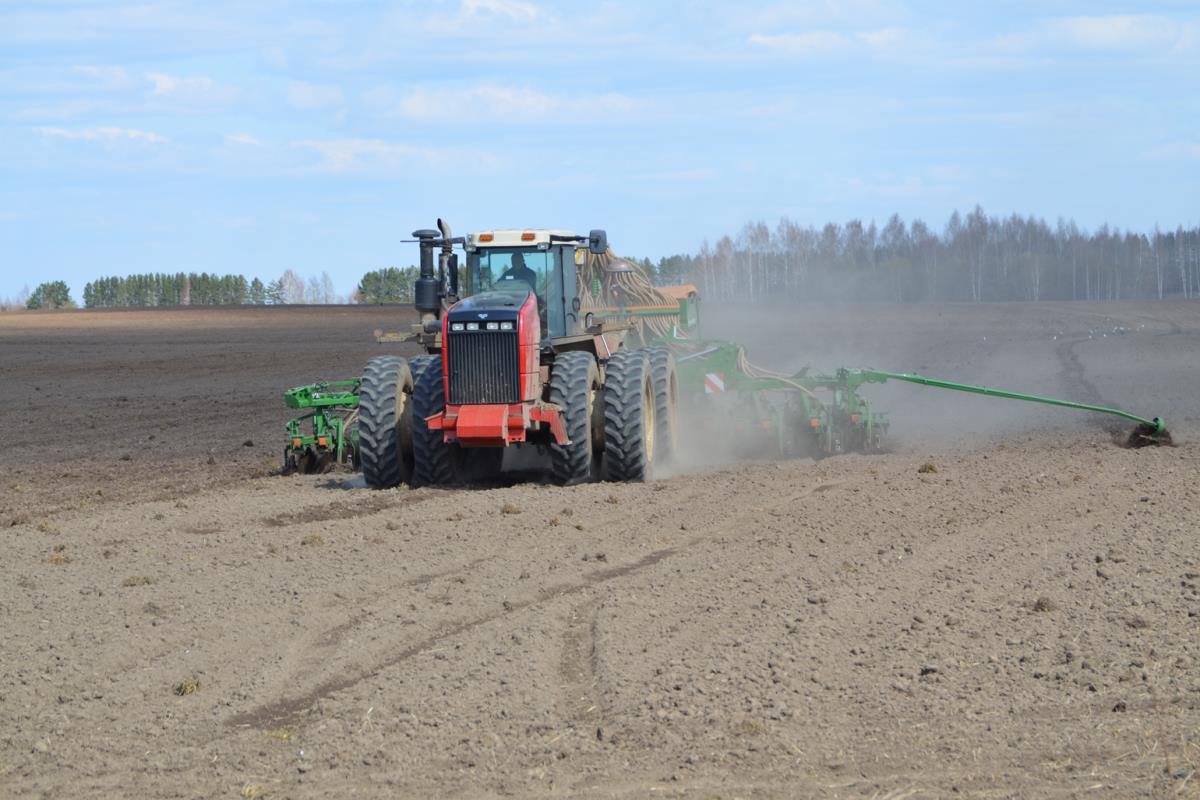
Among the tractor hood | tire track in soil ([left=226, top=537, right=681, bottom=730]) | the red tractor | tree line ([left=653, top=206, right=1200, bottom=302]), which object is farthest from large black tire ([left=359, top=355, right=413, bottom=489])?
tree line ([left=653, top=206, right=1200, bottom=302])

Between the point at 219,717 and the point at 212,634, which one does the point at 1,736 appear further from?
the point at 212,634

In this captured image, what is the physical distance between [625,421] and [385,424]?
2.37 m

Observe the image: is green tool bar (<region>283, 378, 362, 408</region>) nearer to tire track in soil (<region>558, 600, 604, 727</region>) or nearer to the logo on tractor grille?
the logo on tractor grille

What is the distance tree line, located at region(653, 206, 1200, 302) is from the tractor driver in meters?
58.5

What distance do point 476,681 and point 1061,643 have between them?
10.4 feet

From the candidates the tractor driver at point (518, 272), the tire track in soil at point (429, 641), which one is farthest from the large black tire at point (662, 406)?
the tire track in soil at point (429, 641)

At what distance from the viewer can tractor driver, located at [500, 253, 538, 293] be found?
14.6m

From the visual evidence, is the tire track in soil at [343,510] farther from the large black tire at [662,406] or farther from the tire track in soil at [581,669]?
the tire track in soil at [581,669]

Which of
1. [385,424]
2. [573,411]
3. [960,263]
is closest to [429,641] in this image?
[573,411]

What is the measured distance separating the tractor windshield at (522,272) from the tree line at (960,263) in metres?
58.5

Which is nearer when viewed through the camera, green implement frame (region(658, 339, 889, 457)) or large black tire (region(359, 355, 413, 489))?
large black tire (region(359, 355, 413, 489))

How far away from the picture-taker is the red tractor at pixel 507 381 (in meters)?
13.5

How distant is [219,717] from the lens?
694 centimetres

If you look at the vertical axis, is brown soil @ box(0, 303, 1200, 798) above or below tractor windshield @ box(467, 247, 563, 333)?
below
